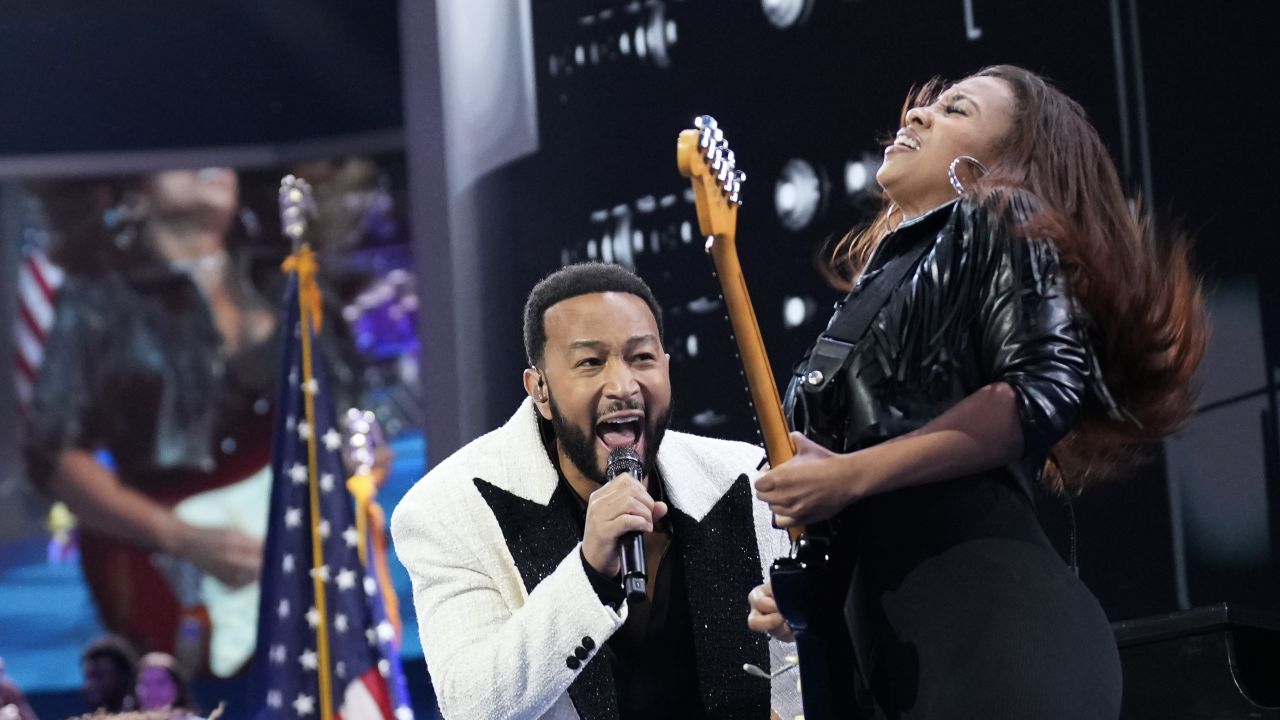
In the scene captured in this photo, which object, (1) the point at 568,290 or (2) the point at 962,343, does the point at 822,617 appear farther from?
(1) the point at 568,290

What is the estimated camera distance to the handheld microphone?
1843mm

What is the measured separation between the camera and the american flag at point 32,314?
26.6 feet

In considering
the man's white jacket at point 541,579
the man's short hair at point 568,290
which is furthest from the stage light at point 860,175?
the man's short hair at point 568,290

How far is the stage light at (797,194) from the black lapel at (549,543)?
5.45ft

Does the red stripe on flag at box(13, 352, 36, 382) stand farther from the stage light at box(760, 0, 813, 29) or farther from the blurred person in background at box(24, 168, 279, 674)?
the stage light at box(760, 0, 813, 29)

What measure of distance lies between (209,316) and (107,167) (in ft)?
3.71

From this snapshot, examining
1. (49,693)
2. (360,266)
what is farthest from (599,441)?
(49,693)

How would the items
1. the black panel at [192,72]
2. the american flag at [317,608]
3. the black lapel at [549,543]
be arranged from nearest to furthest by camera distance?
the black lapel at [549,543]
the american flag at [317,608]
the black panel at [192,72]

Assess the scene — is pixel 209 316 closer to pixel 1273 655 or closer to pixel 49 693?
pixel 49 693

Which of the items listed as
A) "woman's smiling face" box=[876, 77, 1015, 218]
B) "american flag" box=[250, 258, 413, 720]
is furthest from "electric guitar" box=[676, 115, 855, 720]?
"american flag" box=[250, 258, 413, 720]

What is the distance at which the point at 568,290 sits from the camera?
2.31 meters

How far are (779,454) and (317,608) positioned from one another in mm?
4033

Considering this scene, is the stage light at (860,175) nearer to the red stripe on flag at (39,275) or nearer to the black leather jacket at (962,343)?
the black leather jacket at (962,343)

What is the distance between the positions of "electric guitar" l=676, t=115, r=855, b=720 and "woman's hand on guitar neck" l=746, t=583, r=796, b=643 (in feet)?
0.34
